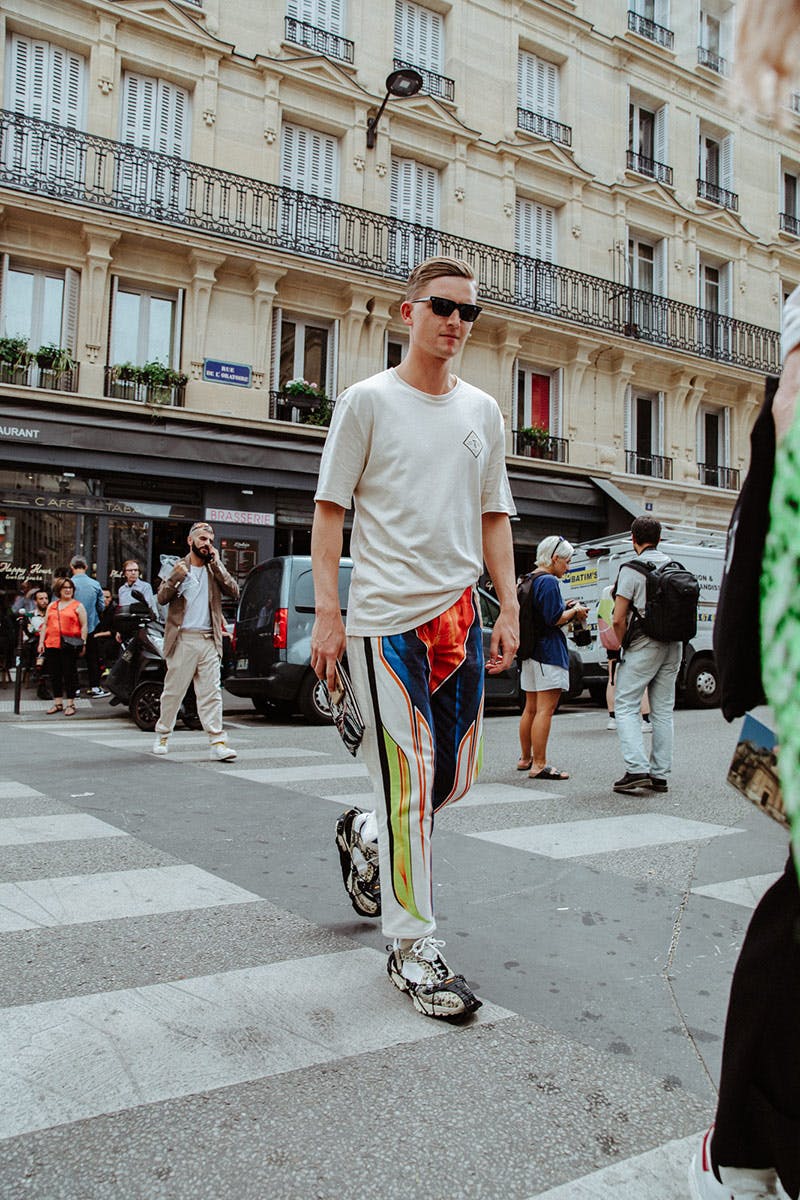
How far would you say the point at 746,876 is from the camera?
389 centimetres

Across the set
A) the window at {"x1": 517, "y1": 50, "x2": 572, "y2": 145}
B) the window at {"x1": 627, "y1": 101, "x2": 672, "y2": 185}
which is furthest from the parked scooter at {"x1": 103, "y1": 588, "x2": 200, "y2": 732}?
the window at {"x1": 627, "y1": 101, "x2": 672, "y2": 185}

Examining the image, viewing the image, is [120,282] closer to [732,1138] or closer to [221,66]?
[221,66]

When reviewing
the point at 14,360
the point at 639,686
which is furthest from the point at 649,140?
the point at 639,686

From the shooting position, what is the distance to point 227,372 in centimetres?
1623

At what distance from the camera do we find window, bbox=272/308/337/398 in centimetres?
1708

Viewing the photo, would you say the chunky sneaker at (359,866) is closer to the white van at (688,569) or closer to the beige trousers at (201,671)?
the beige trousers at (201,671)

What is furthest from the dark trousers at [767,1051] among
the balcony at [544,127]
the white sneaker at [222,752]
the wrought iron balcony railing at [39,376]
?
the balcony at [544,127]

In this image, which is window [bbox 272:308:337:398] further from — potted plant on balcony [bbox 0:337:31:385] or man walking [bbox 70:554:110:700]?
man walking [bbox 70:554:110:700]

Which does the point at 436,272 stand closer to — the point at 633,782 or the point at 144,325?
the point at 633,782

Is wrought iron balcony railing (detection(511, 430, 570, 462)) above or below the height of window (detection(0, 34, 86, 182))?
below

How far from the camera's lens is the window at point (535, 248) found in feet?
65.3

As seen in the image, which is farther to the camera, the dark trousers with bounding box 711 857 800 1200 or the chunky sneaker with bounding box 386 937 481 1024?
the chunky sneaker with bounding box 386 937 481 1024

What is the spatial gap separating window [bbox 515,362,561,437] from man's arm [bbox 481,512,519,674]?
17.4 metres

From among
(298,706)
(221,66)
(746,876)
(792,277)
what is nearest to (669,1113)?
(746,876)
